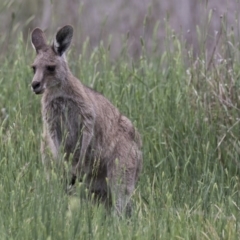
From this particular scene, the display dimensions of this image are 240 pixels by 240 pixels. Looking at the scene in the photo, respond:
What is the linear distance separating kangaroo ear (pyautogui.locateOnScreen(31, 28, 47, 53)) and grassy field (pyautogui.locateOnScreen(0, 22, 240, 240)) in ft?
1.64

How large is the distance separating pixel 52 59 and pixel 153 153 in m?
1.09

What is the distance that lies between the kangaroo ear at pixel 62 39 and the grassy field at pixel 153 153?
53 cm

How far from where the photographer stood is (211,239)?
19.1 ft

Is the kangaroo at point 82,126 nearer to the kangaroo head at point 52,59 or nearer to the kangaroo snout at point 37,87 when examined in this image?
the kangaroo head at point 52,59

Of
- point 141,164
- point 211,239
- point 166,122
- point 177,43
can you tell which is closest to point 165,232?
point 211,239

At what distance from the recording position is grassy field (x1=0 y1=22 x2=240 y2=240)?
589cm

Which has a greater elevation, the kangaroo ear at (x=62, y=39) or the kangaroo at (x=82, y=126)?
the kangaroo ear at (x=62, y=39)

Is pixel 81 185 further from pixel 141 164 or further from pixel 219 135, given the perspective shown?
pixel 219 135

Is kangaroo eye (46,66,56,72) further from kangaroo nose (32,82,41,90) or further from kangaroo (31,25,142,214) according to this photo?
kangaroo nose (32,82,41,90)

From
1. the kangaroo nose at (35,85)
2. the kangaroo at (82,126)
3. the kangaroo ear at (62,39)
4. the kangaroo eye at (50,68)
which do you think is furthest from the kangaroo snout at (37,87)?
the kangaroo ear at (62,39)

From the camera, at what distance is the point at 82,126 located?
24.6 feet

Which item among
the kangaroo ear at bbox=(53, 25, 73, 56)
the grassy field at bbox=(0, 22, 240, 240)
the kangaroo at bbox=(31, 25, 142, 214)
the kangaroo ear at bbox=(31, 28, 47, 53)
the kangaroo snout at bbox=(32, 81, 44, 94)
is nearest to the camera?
the grassy field at bbox=(0, 22, 240, 240)

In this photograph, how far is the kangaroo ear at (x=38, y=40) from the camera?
302 inches

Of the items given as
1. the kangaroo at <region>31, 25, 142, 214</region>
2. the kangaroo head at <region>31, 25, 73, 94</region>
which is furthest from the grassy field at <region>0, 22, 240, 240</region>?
the kangaroo head at <region>31, 25, 73, 94</region>
